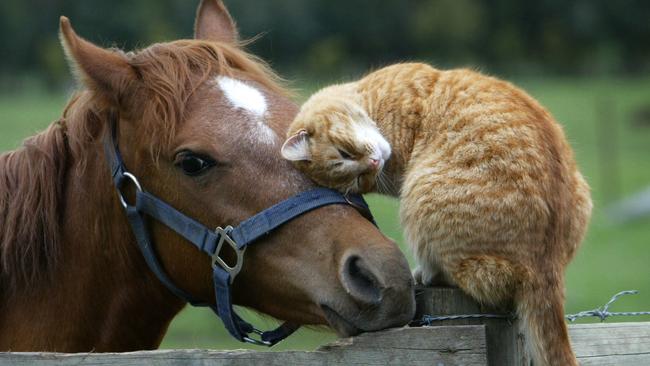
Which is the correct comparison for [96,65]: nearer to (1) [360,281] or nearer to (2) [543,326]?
(1) [360,281]

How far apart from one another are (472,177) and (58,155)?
6.13ft

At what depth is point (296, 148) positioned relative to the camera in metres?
3.56

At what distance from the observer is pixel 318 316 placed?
3.38 meters

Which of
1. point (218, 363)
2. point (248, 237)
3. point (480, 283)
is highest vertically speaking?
point (248, 237)

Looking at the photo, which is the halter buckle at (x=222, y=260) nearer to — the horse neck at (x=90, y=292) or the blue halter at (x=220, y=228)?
the blue halter at (x=220, y=228)

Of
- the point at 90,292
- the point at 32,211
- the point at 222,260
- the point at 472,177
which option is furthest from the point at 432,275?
the point at 32,211

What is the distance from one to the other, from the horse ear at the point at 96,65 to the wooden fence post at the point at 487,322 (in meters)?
1.56

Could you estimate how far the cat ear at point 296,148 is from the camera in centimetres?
350

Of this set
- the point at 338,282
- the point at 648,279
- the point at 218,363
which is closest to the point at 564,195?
the point at 338,282

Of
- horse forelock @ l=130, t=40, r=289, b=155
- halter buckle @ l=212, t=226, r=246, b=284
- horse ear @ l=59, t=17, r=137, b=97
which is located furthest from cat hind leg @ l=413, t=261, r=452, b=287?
horse ear @ l=59, t=17, r=137, b=97

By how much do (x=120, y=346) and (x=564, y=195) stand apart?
1.99m

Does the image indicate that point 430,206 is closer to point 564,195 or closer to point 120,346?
point 564,195

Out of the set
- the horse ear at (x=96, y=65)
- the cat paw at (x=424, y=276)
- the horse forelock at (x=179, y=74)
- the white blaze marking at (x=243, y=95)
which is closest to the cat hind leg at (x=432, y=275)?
the cat paw at (x=424, y=276)

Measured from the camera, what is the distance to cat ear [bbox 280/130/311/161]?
3502 mm
